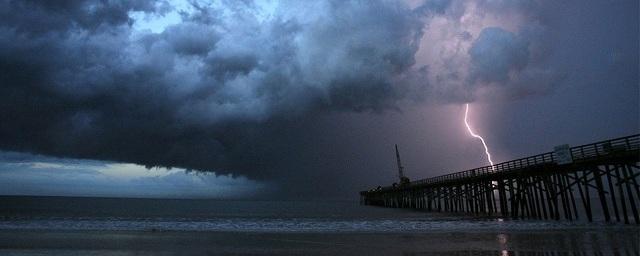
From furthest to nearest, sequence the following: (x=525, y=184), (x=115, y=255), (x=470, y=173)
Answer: (x=470, y=173)
(x=525, y=184)
(x=115, y=255)

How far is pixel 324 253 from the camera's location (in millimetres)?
14539

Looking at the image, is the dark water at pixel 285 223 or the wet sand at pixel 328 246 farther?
the dark water at pixel 285 223

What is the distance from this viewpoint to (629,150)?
2423 centimetres

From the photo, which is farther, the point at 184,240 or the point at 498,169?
the point at 498,169

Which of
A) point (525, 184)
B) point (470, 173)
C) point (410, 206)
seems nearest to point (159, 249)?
point (525, 184)

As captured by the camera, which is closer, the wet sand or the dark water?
the wet sand

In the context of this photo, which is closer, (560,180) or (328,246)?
(328,246)

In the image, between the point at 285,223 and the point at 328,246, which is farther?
the point at 285,223

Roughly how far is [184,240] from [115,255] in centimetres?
530

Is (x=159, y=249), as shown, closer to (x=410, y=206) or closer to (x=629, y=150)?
(x=629, y=150)

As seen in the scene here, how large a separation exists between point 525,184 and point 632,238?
17.8 m

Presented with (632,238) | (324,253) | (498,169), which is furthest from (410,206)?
(324,253)

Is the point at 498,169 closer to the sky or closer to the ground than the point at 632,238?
closer to the sky

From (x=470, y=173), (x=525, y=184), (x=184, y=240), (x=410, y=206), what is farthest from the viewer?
(x=410, y=206)
